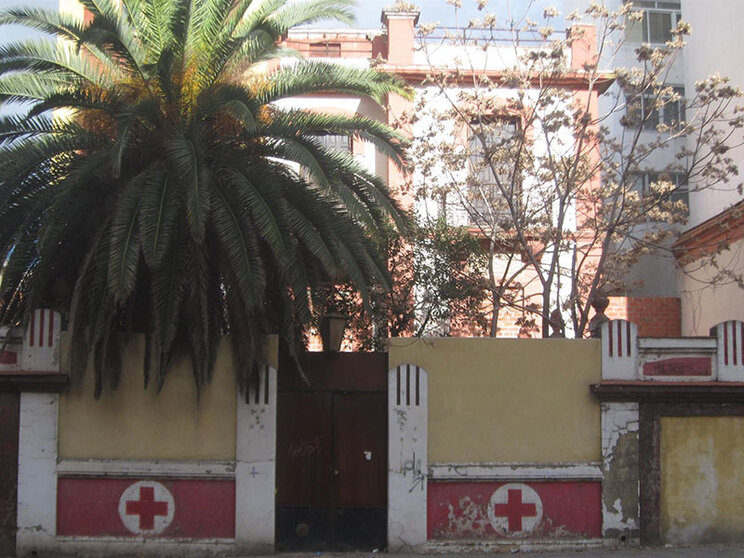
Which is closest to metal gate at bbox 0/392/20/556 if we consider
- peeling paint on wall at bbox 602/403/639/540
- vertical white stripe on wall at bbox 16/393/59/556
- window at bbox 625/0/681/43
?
vertical white stripe on wall at bbox 16/393/59/556

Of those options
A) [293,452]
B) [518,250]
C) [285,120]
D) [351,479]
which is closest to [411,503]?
[351,479]

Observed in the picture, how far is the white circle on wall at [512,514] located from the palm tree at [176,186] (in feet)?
9.53

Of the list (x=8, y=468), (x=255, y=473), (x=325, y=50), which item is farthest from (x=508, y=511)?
(x=325, y=50)

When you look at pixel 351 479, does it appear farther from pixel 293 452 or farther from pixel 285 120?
pixel 285 120

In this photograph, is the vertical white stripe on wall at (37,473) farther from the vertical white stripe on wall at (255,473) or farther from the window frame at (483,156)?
the window frame at (483,156)

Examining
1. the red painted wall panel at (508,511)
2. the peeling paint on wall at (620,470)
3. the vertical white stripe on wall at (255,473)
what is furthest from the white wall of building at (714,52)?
the vertical white stripe on wall at (255,473)

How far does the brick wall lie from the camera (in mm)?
18156

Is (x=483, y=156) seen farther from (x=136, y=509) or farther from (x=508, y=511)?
(x=136, y=509)

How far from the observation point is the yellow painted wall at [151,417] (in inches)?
427

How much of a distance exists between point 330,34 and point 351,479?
10808 millimetres

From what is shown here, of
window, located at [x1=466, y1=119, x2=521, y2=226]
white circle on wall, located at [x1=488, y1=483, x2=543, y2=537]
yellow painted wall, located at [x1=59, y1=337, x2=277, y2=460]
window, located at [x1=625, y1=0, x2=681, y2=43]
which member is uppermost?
window, located at [x1=625, y1=0, x2=681, y2=43]

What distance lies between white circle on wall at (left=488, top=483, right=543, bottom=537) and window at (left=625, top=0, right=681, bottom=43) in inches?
626

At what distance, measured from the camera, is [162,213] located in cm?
1001

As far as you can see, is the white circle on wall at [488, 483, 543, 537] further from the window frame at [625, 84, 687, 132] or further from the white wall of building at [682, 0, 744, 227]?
the white wall of building at [682, 0, 744, 227]
